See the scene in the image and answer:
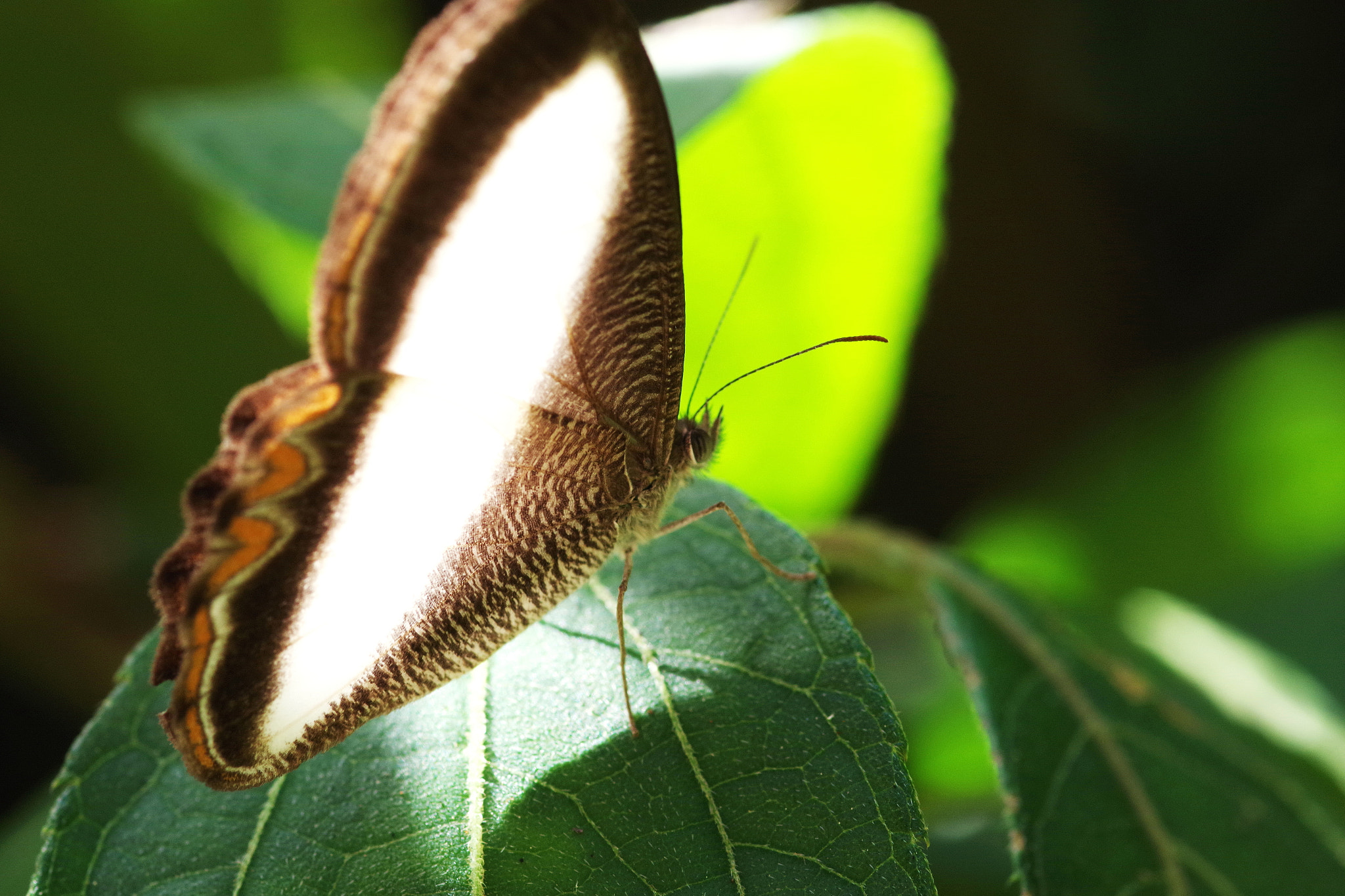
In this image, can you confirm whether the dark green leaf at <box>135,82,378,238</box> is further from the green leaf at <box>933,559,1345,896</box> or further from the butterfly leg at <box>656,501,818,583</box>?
the green leaf at <box>933,559,1345,896</box>

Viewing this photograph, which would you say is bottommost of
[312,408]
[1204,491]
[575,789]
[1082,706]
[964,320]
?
[1204,491]

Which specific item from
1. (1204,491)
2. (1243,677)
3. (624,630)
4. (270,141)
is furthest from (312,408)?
(1204,491)

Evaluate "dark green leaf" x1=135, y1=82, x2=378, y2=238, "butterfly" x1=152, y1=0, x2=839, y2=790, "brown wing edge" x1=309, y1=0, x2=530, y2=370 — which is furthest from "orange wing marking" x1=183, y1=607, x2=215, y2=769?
"dark green leaf" x1=135, y1=82, x2=378, y2=238

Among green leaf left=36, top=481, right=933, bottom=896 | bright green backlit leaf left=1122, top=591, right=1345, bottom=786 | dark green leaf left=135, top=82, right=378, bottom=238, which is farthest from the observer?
dark green leaf left=135, top=82, right=378, bottom=238

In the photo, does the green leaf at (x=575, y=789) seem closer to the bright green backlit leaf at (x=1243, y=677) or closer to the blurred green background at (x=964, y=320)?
the blurred green background at (x=964, y=320)

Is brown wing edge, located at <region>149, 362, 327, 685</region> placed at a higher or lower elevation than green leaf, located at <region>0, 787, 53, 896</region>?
higher

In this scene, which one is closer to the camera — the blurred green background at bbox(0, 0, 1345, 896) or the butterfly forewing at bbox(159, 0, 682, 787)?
the butterfly forewing at bbox(159, 0, 682, 787)

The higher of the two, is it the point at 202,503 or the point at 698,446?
the point at 202,503

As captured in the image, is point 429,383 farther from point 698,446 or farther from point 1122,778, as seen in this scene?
point 1122,778
